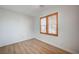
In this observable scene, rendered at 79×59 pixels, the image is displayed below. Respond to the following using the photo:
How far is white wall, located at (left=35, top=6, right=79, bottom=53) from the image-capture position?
1.80 metres


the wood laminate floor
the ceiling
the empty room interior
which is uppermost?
the ceiling

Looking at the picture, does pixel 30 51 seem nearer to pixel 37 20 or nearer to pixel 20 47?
pixel 20 47

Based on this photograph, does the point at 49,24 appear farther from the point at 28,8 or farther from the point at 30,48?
the point at 30,48

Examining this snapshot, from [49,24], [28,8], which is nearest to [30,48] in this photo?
[49,24]

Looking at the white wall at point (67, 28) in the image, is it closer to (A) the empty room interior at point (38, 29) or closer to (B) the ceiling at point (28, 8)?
(A) the empty room interior at point (38, 29)

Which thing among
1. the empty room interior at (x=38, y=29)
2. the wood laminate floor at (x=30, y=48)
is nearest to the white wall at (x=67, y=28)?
the empty room interior at (x=38, y=29)

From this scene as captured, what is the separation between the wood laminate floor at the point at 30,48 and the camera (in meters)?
1.80

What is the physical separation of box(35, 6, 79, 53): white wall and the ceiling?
0.18m

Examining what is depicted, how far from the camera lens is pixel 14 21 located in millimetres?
1900

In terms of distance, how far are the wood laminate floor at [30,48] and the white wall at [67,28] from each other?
0.49 feet

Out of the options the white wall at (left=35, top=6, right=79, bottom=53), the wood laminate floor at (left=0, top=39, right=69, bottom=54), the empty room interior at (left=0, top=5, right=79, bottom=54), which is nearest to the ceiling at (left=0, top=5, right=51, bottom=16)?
the empty room interior at (left=0, top=5, right=79, bottom=54)

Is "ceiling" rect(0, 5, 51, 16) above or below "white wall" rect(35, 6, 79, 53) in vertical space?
above

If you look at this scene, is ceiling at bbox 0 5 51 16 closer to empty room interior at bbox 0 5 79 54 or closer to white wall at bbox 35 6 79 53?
empty room interior at bbox 0 5 79 54

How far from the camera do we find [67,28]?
1845mm
